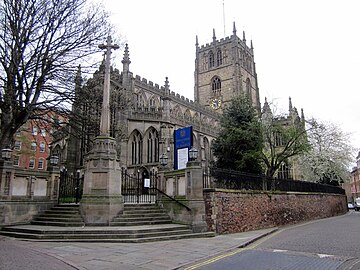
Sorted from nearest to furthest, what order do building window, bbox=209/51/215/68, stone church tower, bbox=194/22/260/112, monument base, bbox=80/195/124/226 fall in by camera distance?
monument base, bbox=80/195/124/226 < stone church tower, bbox=194/22/260/112 < building window, bbox=209/51/215/68

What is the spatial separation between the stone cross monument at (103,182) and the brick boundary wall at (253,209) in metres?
4.05

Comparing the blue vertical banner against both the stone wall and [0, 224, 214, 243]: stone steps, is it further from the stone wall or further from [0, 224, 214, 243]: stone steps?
the stone wall

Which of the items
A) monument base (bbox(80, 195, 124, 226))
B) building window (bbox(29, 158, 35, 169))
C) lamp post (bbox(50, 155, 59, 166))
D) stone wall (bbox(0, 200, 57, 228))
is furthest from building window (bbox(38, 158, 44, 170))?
monument base (bbox(80, 195, 124, 226))

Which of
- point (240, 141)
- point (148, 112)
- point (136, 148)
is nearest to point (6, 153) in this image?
point (240, 141)

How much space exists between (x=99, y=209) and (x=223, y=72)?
61043 mm

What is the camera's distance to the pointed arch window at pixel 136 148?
35.5 metres

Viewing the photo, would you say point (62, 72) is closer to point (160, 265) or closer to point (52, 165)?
point (52, 165)

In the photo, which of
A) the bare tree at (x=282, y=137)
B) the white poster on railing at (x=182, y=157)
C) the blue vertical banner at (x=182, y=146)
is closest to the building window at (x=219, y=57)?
the bare tree at (x=282, y=137)

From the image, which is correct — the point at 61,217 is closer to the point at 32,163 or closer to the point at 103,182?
the point at 103,182

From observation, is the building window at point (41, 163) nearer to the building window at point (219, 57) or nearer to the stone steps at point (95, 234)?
the building window at point (219, 57)

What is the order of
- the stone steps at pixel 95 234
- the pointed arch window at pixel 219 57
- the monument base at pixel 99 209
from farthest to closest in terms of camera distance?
the pointed arch window at pixel 219 57, the monument base at pixel 99 209, the stone steps at pixel 95 234

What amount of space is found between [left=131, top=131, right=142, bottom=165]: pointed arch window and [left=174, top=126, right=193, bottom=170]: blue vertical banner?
19692 mm

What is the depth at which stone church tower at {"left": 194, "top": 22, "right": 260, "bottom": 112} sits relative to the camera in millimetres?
67500

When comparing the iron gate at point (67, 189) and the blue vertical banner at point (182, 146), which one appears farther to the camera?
the iron gate at point (67, 189)
